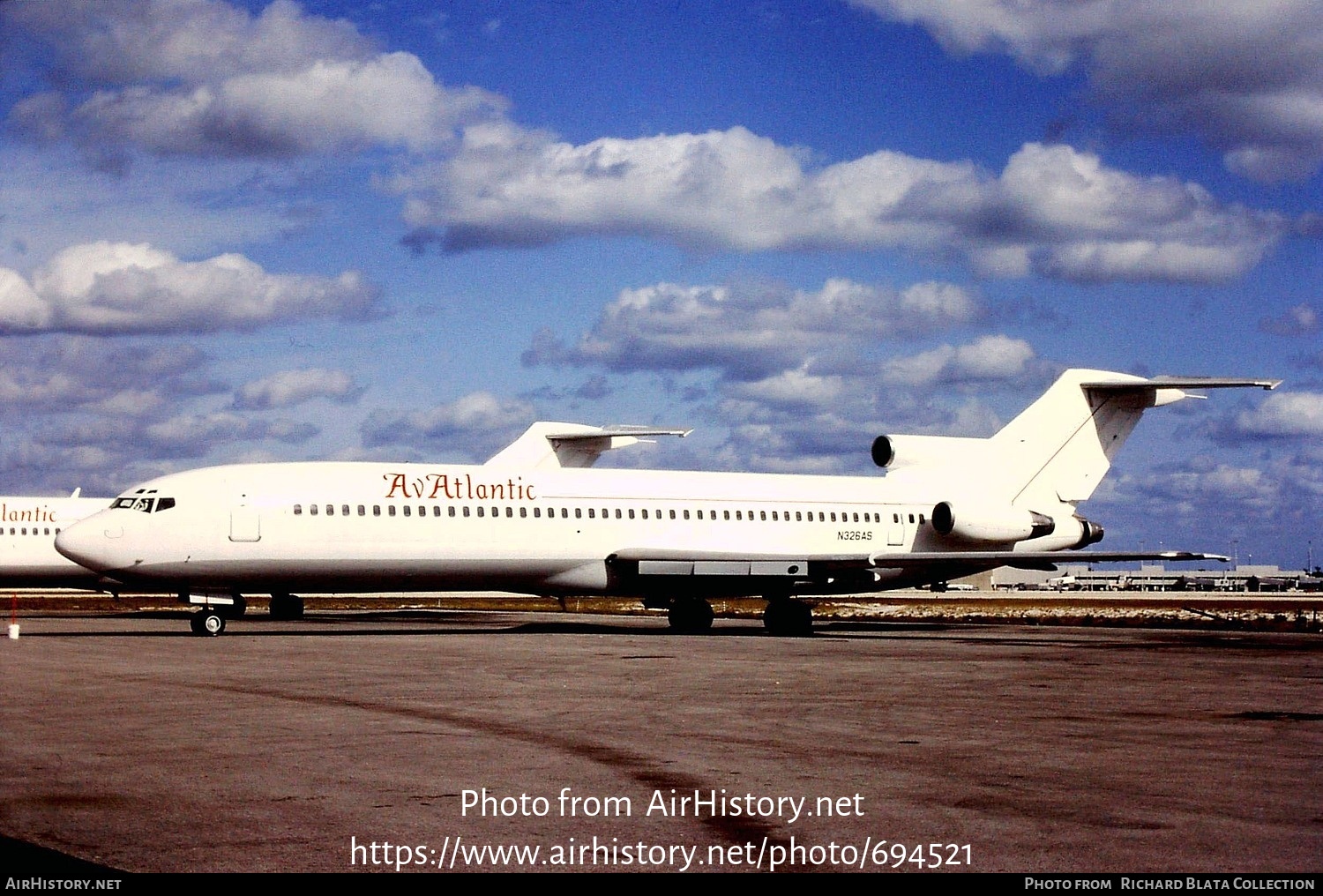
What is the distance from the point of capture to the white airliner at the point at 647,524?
32.4m

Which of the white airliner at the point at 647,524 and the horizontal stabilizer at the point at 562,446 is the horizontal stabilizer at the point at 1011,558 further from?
the horizontal stabilizer at the point at 562,446

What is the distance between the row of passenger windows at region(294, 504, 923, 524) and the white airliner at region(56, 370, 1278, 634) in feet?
0.14

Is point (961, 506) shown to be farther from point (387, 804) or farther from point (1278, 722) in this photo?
point (387, 804)

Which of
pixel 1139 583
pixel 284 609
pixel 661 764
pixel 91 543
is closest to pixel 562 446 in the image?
pixel 284 609

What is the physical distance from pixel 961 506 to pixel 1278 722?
25.4m

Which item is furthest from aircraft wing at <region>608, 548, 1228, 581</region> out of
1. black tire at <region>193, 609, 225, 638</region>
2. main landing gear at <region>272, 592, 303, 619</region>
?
main landing gear at <region>272, 592, 303, 619</region>

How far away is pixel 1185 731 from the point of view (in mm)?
14523

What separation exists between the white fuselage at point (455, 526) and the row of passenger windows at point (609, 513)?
0.04 metres

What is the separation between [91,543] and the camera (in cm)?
3123

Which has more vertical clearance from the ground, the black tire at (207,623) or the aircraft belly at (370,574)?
the aircraft belly at (370,574)

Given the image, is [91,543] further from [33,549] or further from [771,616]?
[33,549]

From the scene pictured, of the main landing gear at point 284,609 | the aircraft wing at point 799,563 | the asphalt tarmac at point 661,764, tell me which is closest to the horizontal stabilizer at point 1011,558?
the aircraft wing at point 799,563

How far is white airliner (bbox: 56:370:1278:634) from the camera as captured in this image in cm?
Result: 3238

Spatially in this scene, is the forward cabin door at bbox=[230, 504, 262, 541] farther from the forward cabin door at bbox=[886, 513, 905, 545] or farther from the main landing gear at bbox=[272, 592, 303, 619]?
the forward cabin door at bbox=[886, 513, 905, 545]
